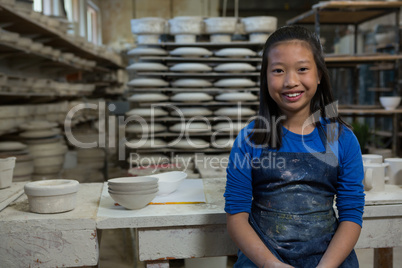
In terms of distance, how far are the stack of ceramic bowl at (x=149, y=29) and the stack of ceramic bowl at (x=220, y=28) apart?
492 mm

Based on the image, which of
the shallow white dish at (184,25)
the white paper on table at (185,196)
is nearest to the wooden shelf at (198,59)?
the shallow white dish at (184,25)

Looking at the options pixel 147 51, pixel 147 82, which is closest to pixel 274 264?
pixel 147 82

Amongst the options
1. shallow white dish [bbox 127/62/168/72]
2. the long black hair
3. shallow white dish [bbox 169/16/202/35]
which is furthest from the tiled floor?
shallow white dish [bbox 169/16/202/35]

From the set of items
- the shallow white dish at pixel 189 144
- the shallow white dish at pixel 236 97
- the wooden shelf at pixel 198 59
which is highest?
the wooden shelf at pixel 198 59

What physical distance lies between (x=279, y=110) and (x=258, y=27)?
291 cm

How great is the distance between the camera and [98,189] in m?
1.75

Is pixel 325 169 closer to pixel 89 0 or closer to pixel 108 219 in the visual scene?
pixel 108 219

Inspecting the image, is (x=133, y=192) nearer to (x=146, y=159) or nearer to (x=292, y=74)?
(x=292, y=74)

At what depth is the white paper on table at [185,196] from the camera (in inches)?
58.9

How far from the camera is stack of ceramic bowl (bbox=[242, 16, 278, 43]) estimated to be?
4094 mm

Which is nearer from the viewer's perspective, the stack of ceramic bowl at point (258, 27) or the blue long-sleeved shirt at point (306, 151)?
the blue long-sleeved shirt at point (306, 151)

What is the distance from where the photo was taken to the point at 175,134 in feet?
13.4

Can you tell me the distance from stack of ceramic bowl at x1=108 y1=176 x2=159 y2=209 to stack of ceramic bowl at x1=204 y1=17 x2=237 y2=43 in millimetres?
2991

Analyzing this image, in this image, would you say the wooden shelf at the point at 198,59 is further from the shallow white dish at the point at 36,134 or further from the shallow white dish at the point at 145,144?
the shallow white dish at the point at 36,134
